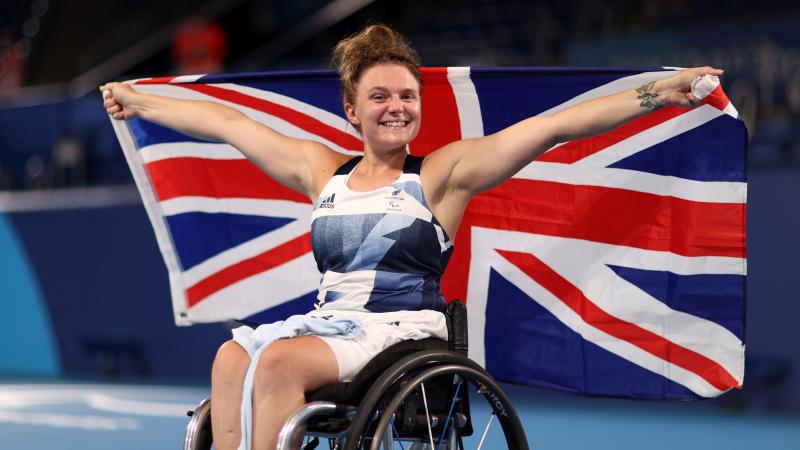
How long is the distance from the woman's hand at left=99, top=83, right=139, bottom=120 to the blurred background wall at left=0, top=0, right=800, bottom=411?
13.2 feet

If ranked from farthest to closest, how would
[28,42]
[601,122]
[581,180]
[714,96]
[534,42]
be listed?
[28,42] → [534,42] → [581,180] → [714,96] → [601,122]

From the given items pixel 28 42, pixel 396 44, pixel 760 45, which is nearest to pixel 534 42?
pixel 760 45

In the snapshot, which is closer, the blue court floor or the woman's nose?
the woman's nose

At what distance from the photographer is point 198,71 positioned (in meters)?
10.4

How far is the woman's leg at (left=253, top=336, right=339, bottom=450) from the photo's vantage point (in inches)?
110

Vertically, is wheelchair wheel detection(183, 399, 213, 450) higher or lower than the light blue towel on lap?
lower

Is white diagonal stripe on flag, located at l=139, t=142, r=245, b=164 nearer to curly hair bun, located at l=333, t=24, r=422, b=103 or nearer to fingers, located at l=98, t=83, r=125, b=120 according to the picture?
fingers, located at l=98, t=83, r=125, b=120

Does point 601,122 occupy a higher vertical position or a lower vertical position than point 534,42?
lower

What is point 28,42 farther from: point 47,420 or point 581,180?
point 581,180

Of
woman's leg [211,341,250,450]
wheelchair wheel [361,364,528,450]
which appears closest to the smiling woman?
woman's leg [211,341,250,450]

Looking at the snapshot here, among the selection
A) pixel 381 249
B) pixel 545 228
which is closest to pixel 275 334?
pixel 381 249

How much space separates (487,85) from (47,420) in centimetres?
409

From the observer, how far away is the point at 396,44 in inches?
130

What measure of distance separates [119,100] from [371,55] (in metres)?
0.95
